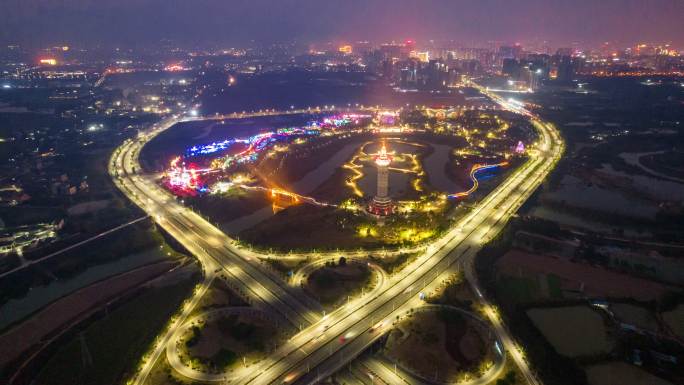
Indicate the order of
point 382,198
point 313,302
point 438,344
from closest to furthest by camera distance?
point 438,344 → point 313,302 → point 382,198

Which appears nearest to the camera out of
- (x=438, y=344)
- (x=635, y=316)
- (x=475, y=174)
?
(x=438, y=344)

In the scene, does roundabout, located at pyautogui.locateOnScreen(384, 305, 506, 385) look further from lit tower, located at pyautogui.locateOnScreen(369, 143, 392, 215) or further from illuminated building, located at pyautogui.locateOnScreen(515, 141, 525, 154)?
illuminated building, located at pyautogui.locateOnScreen(515, 141, 525, 154)

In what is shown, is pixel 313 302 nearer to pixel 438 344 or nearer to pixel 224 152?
pixel 438 344

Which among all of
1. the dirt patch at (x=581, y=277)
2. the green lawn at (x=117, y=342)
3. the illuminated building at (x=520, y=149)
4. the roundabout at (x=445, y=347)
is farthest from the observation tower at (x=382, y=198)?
the illuminated building at (x=520, y=149)

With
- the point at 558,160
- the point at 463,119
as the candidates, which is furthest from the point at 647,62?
the point at 558,160

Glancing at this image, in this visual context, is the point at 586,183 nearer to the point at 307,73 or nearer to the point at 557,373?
the point at 557,373

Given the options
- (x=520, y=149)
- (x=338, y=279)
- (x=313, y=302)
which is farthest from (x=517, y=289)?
(x=520, y=149)
